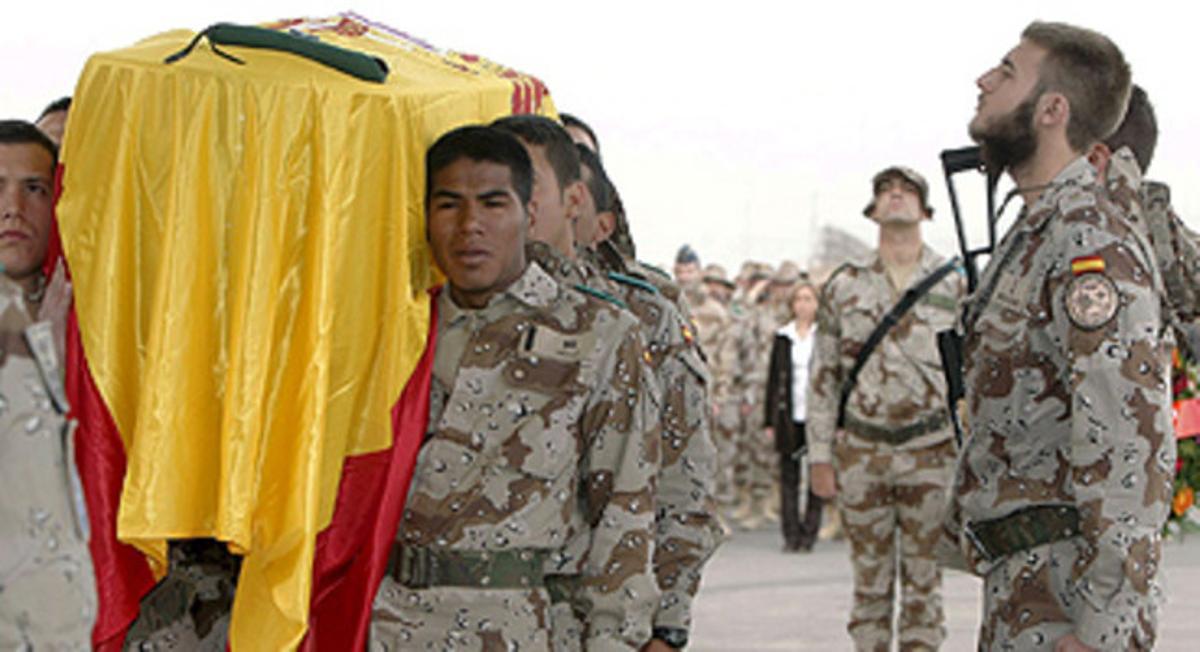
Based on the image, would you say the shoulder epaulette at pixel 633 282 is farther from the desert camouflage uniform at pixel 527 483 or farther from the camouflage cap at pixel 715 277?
the camouflage cap at pixel 715 277

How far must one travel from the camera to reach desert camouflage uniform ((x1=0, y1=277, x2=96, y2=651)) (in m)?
2.22

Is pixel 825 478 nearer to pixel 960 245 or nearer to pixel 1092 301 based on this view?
pixel 960 245

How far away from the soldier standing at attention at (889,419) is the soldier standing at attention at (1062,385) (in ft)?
11.5

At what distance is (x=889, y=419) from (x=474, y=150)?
4.41 m

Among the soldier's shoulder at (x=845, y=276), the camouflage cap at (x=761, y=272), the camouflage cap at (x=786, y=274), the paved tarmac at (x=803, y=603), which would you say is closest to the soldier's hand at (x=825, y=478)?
the soldier's shoulder at (x=845, y=276)

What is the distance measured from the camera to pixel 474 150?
3.59 metres

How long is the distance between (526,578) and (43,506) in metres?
1.43

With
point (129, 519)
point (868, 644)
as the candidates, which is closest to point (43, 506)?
point (129, 519)

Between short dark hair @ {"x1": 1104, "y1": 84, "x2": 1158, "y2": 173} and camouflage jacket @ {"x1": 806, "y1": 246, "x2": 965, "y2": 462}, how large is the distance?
2.52 metres

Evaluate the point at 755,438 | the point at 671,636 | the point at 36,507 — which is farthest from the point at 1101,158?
the point at 755,438

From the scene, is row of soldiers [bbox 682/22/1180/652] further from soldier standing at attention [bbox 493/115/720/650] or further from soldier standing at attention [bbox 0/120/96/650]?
soldier standing at attention [bbox 0/120/96/650]

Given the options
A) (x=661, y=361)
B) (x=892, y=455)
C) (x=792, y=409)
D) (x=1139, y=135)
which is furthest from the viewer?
(x=792, y=409)

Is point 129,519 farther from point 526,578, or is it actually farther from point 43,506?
point 43,506

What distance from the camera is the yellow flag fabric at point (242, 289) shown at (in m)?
3.33
